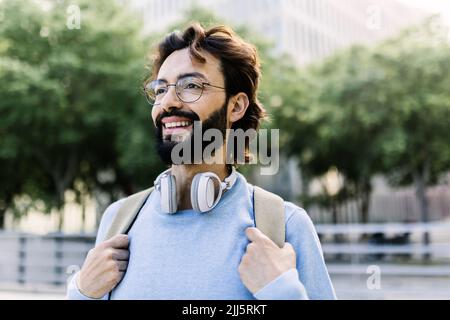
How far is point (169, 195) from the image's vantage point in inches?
59.0

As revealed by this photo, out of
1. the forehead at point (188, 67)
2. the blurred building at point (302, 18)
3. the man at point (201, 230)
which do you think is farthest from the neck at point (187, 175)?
the blurred building at point (302, 18)

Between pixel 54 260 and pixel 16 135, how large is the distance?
20.9 feet

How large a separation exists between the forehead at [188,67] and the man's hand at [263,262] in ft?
1.98

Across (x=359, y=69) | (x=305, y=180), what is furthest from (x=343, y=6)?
(x=359, y=69)

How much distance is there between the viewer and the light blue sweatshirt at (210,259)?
4.42 ft

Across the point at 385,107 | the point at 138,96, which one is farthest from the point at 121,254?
the point at 385,107

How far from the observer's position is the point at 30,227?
21297mm

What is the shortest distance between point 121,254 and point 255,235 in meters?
0.48

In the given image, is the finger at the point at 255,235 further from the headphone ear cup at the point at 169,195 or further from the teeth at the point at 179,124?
the teeth at the point at 179,124

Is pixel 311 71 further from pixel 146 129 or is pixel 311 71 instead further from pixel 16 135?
pixel 16 135

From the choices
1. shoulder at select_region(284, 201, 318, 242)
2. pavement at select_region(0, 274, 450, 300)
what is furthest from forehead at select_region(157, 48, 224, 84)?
pavement at select_region(0, 274, 450, 300)

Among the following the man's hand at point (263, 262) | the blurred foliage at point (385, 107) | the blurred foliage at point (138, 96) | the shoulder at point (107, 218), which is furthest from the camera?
the blurred foliage at point (385, 107)

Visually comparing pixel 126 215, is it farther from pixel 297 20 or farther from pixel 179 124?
pixel 297 20

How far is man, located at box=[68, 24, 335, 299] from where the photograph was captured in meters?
1.34
